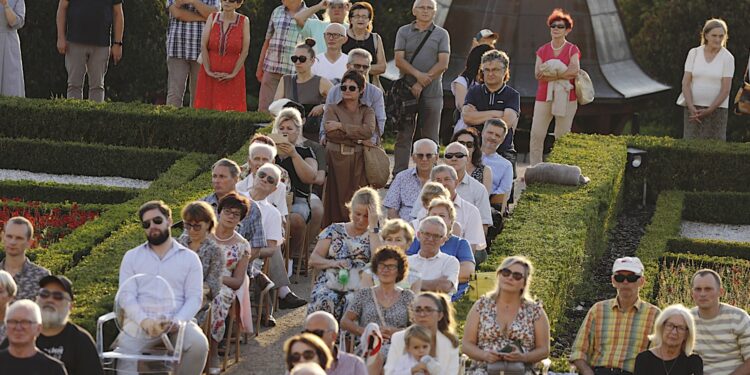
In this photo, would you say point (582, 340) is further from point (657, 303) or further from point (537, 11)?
point (537, 11)

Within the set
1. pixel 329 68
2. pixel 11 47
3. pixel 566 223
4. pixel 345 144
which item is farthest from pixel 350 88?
pixel 11 47

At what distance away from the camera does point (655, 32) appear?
97.9 ft

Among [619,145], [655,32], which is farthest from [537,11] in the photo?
[619,145]

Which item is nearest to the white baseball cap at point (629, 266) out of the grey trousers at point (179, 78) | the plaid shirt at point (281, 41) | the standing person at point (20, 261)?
the standing person at point (20, 261)

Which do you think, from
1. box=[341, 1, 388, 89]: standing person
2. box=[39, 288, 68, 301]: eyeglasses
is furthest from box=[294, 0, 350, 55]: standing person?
box=[39, 288, 68, 301]: eyeglasses

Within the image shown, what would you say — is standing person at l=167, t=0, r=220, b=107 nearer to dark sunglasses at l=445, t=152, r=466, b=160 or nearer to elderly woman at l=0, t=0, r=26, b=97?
elderly woman at l=0, t=0, r=26, b=97

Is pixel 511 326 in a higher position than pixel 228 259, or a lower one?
lower

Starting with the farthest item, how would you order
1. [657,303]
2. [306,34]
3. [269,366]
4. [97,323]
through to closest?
[306,34], [657,303], [269,366], [97,323]

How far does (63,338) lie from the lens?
1041cm

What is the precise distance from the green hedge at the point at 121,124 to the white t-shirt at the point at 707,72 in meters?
4.78

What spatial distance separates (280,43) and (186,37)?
161 centimetres

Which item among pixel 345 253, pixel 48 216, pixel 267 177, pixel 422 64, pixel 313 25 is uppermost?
pixel 313 25

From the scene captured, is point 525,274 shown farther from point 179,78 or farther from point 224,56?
point 179,78

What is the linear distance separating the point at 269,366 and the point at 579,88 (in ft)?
25.9
